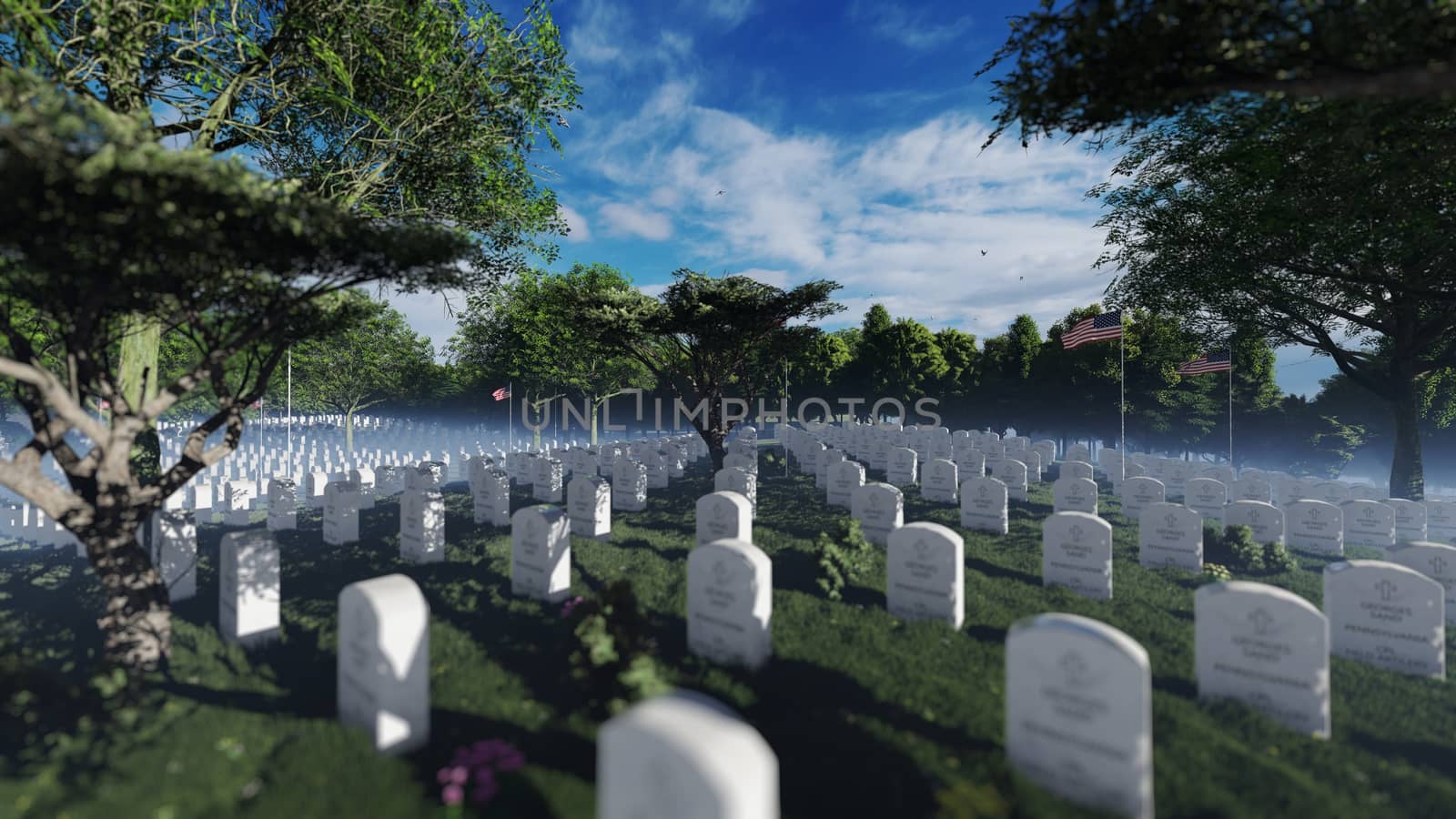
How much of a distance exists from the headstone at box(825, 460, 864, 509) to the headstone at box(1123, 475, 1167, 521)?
6.90m

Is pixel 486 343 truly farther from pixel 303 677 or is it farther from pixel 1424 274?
pixel 1424 274

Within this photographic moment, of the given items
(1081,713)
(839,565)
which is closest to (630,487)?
(839,565)

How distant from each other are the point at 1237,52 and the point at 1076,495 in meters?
Answer: 11.8

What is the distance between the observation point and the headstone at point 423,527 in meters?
10.5

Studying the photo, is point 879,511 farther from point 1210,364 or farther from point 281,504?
point 1210,364

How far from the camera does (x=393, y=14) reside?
29.8 feet

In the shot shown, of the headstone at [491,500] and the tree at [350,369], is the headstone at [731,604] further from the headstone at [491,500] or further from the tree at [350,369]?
the tree at [350,369]

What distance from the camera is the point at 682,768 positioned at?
9.86ft

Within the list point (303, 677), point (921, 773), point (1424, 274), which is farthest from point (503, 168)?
point (1424, 274)

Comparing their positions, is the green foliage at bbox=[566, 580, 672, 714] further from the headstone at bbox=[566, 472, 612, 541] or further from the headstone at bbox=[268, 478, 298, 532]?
the headstone at bbox=[268, 478, 298, 532]

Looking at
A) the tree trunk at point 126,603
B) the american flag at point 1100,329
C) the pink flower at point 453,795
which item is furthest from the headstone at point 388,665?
the american flag at point 1100,329

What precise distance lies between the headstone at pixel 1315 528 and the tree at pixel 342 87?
710 inches

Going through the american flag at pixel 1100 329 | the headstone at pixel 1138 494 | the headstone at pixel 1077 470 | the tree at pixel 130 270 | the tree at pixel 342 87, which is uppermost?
the tree at pixel 342 87

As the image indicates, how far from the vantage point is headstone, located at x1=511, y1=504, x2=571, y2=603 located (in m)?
8.59
